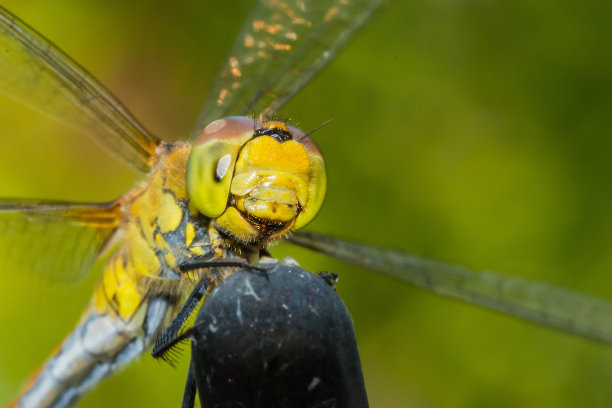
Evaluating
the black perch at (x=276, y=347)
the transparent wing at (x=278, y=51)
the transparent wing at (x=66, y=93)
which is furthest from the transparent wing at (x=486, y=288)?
the black perch at (x=276, y=347)

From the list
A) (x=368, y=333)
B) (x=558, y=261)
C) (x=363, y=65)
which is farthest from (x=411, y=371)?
(x=363, y=65)

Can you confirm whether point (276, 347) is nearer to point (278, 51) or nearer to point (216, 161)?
point (216, 161)

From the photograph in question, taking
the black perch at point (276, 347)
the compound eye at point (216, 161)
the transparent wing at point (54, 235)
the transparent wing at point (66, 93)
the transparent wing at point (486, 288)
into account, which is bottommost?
the black perch at point (276, 347)

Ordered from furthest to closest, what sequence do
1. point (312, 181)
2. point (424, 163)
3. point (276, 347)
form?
point (424, 163)
point (312, 181)
point (276, 347)

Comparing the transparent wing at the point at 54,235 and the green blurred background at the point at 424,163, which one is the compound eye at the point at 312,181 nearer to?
the transparent wing at the point at 54,235

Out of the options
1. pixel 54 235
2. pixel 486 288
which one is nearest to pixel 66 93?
pixel 54 235

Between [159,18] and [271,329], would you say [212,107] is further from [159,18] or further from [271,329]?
[271,329]

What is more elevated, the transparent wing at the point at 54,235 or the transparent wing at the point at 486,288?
the transparent wing at the point at 54,235

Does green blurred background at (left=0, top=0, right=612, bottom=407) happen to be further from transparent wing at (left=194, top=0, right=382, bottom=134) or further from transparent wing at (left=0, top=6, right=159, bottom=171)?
transparent wing at (left=0, top=6, right=159, bottom=171)
